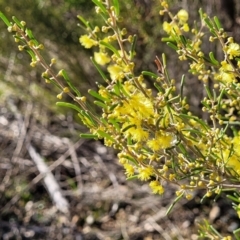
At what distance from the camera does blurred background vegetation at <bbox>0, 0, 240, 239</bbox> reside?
2.48 metres

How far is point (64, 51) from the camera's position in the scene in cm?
292

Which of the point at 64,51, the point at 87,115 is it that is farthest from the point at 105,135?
the point at 64,51

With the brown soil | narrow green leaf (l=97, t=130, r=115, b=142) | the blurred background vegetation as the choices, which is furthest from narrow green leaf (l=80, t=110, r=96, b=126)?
the brown soil

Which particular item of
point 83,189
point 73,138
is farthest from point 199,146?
point 73,138

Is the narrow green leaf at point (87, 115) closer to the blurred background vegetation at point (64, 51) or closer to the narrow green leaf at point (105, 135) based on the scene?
the narrow green leaf at point (105, 135)

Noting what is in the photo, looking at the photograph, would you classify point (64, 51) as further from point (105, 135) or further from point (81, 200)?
point (105, 135)

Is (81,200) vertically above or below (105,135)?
below

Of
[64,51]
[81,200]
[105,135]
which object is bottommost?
[81,200]

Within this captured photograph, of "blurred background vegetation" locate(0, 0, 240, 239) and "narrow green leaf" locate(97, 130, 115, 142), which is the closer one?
"narrow green leaf" locate(97, 130, 115, 142)

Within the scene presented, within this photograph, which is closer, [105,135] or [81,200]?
[105,135]

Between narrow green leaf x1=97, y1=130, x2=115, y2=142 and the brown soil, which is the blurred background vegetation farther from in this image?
narrow green leaf x1=97, y1=130, x2=115, y2=142

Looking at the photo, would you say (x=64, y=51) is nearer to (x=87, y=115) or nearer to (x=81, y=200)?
(x=81, y=200)

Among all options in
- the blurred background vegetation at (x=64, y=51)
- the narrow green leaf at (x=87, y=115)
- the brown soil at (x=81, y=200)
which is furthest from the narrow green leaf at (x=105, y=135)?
the brown soil at (x=81, y=200)

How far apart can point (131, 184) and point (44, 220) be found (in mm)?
610
